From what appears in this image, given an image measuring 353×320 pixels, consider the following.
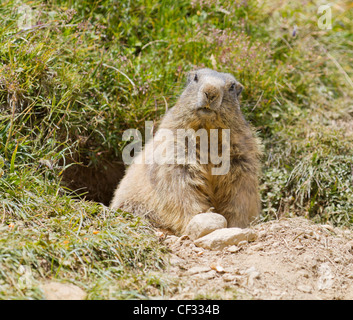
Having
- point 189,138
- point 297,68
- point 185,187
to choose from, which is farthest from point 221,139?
point 297,68

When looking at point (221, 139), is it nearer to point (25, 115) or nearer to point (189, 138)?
point (189, 138)

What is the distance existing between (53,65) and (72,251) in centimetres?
292

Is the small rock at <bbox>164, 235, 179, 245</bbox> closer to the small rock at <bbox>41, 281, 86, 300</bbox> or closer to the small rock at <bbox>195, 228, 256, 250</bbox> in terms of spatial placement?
the small rock at <bbox>195, 228, 256, 250</bbox>

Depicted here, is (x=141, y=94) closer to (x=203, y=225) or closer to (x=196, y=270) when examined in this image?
(x=203, y=225)

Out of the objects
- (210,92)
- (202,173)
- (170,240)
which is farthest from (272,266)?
(210,92)

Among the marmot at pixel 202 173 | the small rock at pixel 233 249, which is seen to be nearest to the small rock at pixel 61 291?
the small rock at pixel 233 249

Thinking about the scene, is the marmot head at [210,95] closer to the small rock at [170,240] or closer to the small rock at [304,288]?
the small rock at [170,240]

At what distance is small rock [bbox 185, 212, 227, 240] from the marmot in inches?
12.5

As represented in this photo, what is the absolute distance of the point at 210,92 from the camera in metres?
4.34

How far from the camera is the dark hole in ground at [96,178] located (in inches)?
234

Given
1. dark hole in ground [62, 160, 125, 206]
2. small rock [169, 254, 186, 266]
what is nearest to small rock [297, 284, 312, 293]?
small rock [169, 254, 186, 266]

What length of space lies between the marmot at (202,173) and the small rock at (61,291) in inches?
70.5
